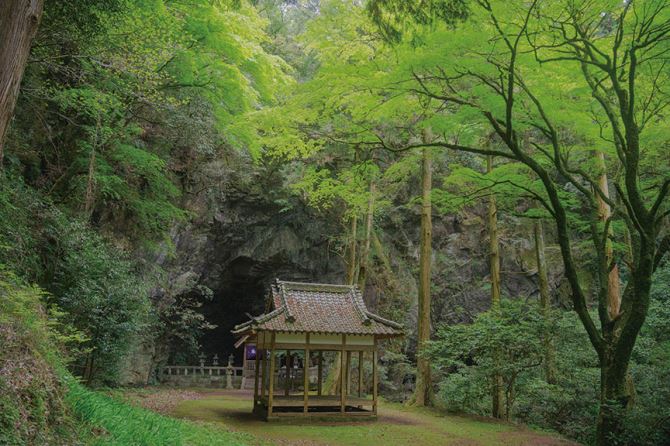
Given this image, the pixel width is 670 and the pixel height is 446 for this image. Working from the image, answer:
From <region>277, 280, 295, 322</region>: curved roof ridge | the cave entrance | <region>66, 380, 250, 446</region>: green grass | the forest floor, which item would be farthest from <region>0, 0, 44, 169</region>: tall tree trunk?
the cave entrance

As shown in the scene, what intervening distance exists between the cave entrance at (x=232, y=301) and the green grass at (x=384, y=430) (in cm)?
1025

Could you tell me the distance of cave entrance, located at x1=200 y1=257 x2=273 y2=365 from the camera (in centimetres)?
2316

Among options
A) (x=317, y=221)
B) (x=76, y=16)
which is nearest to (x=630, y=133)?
(x=76, y=16)

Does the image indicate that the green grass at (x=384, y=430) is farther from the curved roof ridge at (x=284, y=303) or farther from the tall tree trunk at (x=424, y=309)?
the curved roof ridge at (x=284, y=303)

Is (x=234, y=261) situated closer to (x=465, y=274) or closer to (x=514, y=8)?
(x=465, y=274)

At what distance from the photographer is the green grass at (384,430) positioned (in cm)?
942

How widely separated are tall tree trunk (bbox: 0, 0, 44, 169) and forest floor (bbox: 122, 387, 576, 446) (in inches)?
264

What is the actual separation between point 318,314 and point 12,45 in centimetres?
951

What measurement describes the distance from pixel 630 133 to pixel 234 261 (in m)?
18.6

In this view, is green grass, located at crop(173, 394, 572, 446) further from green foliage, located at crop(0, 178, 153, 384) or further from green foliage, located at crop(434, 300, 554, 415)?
green foliage, located at crop(0, 178, 153, 384)

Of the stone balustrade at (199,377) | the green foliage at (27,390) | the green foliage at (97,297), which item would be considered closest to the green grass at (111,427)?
the green foliage at (27,390)

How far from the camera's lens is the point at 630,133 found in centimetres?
685

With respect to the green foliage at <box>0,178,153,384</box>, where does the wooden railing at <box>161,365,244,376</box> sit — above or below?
below

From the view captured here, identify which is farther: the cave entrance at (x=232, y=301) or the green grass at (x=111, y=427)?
the cave entrance at (x=232, y=301)
